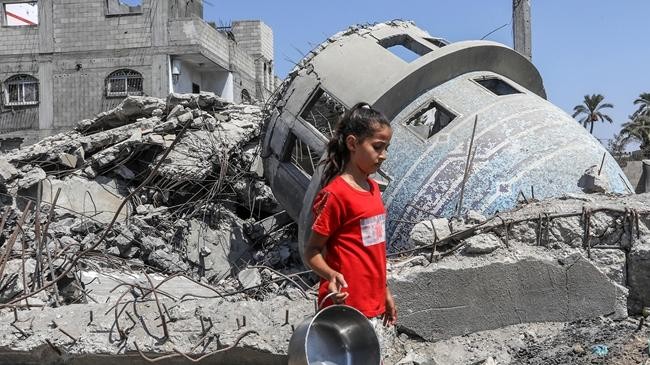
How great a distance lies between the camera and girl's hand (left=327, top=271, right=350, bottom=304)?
322 cm

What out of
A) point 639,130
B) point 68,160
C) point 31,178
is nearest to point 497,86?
point 68,160

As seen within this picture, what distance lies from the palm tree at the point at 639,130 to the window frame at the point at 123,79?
2754 centimetres

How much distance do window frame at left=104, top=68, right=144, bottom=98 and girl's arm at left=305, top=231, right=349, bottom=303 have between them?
27.3 meters

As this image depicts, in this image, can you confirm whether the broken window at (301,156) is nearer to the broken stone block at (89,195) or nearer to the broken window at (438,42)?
the broken window at (438,42)

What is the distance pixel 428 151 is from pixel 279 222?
472 cm

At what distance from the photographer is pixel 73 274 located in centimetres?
687

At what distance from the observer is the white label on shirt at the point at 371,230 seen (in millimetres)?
3373

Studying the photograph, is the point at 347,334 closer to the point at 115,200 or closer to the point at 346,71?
the point at 346,71

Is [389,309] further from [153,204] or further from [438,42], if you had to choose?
[153,204]

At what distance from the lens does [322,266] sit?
3.30 metres

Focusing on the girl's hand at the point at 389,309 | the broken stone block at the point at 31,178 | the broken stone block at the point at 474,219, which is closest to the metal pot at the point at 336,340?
the girl's hand at the point at 389,309

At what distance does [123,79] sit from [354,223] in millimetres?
28033

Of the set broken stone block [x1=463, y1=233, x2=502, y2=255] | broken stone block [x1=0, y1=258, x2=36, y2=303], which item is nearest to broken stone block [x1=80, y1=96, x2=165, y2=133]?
broken stone block [x1=0, y1=258, x2=36, y2=303]

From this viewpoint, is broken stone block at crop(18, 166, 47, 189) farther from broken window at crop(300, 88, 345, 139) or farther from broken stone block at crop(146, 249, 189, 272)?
broken window at crop(300, 88, 345, 139)
